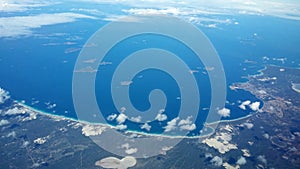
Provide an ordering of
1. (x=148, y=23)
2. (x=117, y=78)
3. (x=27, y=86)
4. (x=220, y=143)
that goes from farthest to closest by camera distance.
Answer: (x=148, y=23)
(x=117, y=78)
(x=27, y=86)
(x=220, y=143)

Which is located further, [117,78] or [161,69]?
[161,69]

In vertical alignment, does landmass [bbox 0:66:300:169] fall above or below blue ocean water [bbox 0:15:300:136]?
below

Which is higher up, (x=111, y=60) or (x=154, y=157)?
(x=111, y=60)

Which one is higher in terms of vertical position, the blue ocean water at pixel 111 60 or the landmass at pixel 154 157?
the blue ocean water at pixel 111 60

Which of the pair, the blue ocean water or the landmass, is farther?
the blue ocean water

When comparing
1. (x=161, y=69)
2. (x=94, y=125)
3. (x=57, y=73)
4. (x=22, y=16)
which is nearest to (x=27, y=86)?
(x=57, y=73)

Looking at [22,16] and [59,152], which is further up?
[22,16]

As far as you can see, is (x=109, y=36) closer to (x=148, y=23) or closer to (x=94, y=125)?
(x=148, y=23)

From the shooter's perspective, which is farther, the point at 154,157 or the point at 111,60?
the point at 111,60
